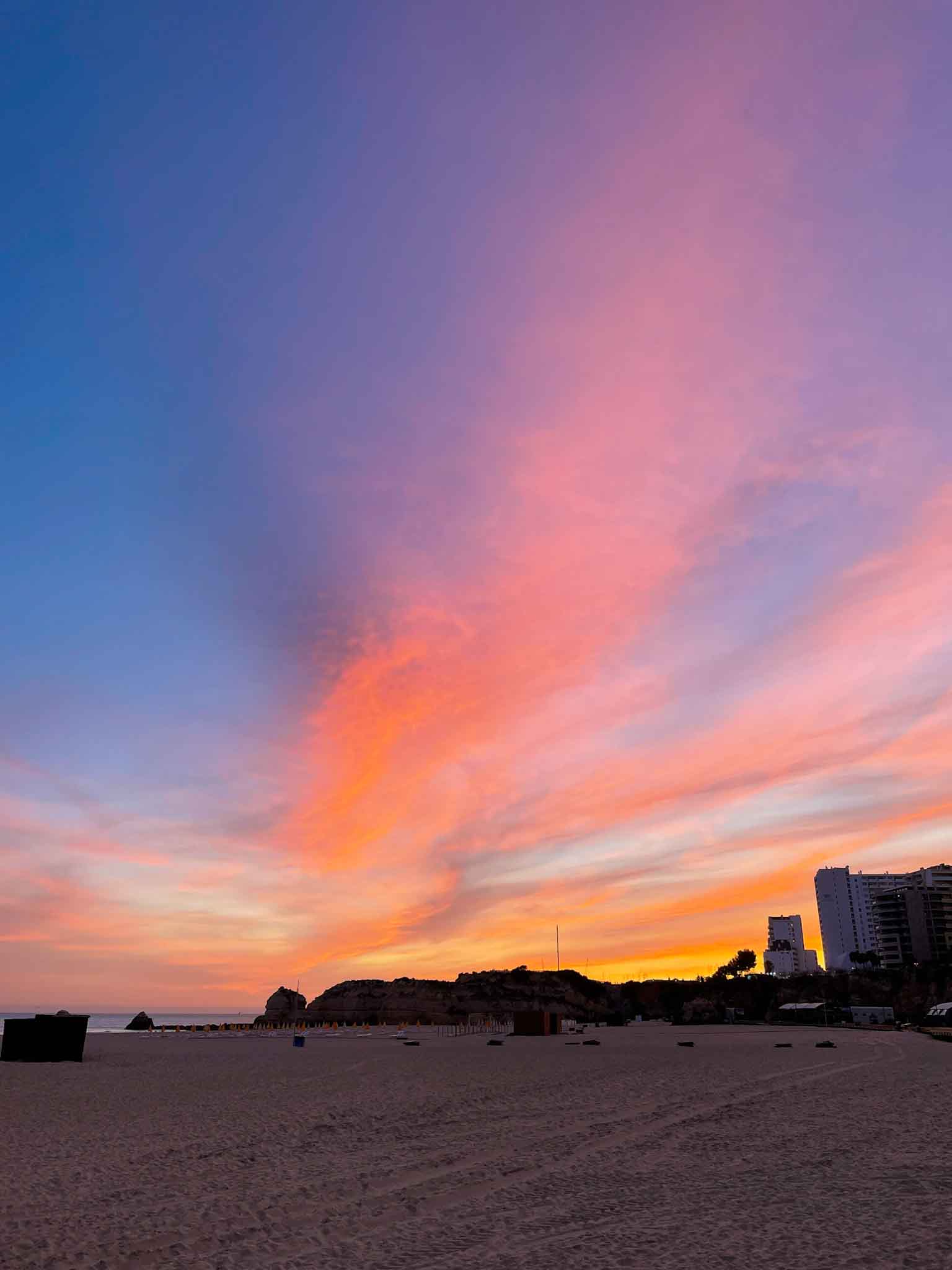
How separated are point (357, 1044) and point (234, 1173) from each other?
55057 millimetres

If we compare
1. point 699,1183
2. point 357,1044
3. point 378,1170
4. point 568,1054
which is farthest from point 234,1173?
point 357,1044

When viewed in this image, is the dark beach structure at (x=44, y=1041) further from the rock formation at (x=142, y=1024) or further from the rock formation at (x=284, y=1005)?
the rock formation at (x=284, y=1005)

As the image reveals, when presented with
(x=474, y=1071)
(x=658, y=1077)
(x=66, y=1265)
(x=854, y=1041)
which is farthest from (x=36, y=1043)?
(x=854, y=1041)

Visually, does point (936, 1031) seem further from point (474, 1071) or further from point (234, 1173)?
point (234, 1173)

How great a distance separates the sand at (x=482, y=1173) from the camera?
9.77 m

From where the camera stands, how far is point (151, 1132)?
18891mm

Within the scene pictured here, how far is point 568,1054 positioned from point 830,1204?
1493 inches

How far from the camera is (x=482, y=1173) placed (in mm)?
13992

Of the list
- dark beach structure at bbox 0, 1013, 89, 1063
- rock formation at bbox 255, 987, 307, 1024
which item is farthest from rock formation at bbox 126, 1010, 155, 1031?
dark beach structure at bbox 0, 1013, 89, 1063

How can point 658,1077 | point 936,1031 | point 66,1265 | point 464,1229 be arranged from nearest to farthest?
point 66,1265 < point 464,1229 < point 658,1077 < point 936,1031

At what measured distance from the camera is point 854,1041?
63.2m

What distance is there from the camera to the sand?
32.0ft

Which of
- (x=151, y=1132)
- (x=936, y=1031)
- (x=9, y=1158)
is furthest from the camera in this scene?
(x=936, y=1031)

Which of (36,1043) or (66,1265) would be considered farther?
(36,1043)
